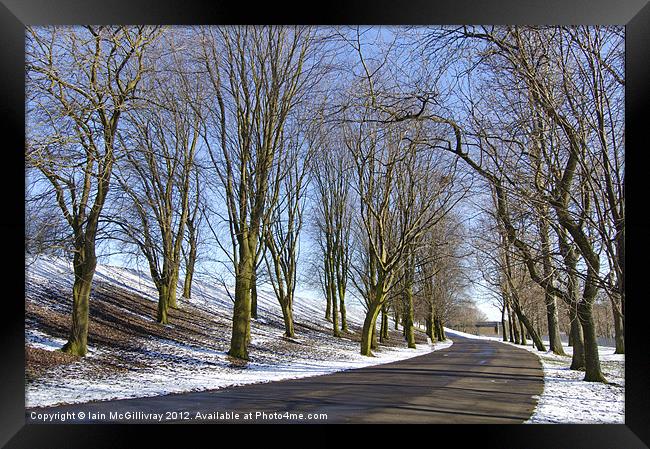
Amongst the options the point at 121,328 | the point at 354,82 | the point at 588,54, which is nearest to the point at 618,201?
the point at 588,54

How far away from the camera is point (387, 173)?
14.2m

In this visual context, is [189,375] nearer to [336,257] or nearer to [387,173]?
[387,173]

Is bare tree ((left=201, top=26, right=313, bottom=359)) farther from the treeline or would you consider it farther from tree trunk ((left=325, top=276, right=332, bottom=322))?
tree trunk ((left=325, top=276, right=332, bottom=322))

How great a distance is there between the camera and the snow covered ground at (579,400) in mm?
6066

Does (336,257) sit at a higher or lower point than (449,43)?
lower

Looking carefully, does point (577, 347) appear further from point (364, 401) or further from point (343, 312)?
point (343, 312)

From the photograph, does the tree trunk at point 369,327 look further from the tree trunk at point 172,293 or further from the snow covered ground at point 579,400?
the tree trunk at point 172,293

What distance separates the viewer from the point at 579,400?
746 centimetres

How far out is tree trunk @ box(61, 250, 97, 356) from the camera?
949cm

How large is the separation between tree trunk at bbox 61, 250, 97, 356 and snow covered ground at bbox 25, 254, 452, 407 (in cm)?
20

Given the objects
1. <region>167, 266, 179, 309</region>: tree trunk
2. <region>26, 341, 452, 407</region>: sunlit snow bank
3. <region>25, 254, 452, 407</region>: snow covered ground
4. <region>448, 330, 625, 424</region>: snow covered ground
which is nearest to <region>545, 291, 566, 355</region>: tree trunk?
<region>448, 330, 625, 424</region>: snow covered ground
